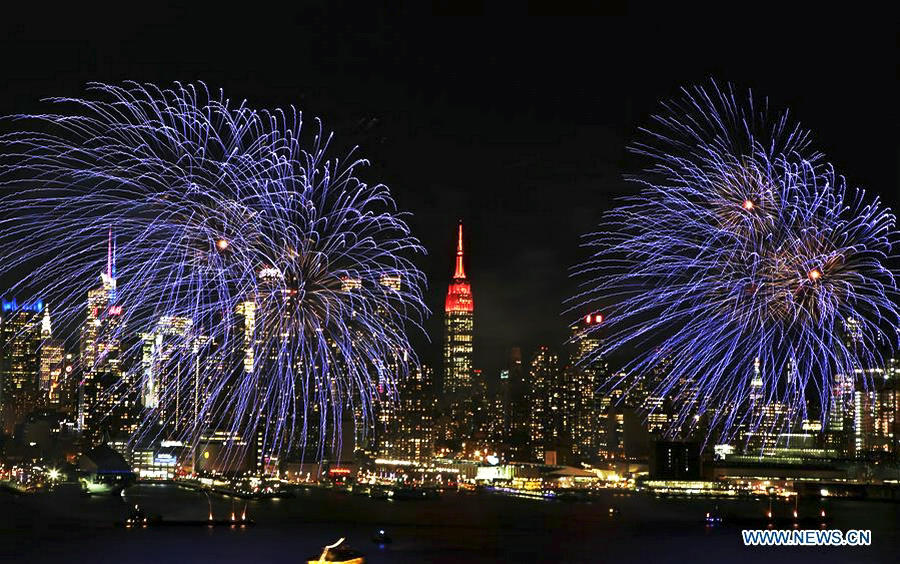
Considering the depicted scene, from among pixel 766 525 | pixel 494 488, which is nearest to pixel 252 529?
pixel 766 525

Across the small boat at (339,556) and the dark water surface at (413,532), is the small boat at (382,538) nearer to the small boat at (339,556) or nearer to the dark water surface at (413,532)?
the dark water surface at (413,532)

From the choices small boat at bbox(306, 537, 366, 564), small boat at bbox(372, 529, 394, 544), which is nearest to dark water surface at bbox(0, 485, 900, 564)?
small boat at bbox(372, 529, 394, 544)

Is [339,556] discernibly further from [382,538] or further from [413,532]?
[413,532]

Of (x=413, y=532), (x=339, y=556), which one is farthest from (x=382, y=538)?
(x=339, y=556)

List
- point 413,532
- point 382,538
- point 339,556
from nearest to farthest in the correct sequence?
point 339,556 → point 382,538 → point 413,532

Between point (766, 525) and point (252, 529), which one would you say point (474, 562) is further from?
point (766, 525)

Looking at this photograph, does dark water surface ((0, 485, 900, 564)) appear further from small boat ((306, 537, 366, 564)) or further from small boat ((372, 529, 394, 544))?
small boat ((306, 537, 366, 564))
